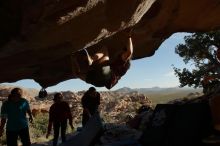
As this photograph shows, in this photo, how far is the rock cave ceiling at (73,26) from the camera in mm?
6227

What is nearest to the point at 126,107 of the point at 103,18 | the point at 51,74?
the point at 51,74

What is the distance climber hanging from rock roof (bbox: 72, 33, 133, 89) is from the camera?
31.8 feet

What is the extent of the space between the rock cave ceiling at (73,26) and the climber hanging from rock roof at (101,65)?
215mm

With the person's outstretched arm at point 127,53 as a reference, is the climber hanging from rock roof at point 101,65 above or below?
below

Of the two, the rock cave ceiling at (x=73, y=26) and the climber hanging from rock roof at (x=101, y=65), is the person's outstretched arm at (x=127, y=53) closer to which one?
→ the climber hanging from rock roof at (x=101, y=65)

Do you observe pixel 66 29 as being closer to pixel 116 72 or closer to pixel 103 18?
pixel 103 18

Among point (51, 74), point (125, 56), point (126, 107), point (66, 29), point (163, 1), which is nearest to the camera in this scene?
point (66, 29)

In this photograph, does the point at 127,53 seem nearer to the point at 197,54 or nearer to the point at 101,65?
the point at 101,65

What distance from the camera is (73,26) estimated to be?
277 inches

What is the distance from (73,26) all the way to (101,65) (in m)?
2.85

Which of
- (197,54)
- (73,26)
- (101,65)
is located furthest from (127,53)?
(197,54)

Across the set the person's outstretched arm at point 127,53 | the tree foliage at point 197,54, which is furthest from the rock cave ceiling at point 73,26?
the tree foliage at point 197,54

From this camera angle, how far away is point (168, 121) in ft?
33.0

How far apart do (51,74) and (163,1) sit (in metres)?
3.88
